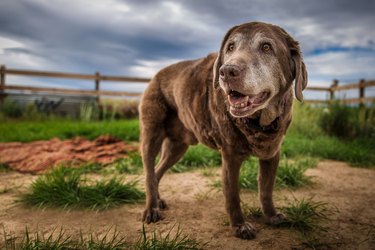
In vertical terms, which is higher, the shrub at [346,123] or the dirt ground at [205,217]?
the shrub at [346,123]

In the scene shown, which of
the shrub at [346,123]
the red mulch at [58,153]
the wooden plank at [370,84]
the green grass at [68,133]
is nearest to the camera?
the red mulch at [58,153]

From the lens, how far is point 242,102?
2.43 m

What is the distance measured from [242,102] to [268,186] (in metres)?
1.23

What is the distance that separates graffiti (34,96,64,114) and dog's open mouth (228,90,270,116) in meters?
12.8

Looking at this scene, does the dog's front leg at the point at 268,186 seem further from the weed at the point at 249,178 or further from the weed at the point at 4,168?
the weed at the point at 4,168

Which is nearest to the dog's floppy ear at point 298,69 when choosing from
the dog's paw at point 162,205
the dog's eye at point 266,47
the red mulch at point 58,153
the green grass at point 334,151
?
the dog's eye at point 266,47

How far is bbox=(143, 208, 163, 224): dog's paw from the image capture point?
134 inches

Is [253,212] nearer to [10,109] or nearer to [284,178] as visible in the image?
[284,178]

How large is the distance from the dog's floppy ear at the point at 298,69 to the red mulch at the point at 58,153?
3.79m

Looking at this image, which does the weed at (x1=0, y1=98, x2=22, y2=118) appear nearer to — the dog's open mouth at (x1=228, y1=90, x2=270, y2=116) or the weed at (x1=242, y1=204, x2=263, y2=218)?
the weed at (x1=242, y1=204, x2=263, y2=218)

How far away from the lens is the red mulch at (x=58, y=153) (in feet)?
18.7

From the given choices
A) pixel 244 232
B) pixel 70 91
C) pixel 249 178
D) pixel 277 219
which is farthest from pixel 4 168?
pixel 70 91

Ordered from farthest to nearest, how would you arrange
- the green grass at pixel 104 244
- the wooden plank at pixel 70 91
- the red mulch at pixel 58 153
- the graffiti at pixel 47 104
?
the wooden plank at pixel 70 91 < the graffiti at pixel 47 104 < the red mulch at pixel 58 153 < the green grass at pixel 104 244

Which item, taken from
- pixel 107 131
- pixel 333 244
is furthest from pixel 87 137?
pixel 333 244
